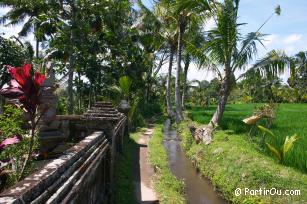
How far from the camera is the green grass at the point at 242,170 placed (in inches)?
244

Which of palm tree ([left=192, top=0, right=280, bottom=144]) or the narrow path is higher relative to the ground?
palm tree ([left=192, top=0, right=280, bottom=144])

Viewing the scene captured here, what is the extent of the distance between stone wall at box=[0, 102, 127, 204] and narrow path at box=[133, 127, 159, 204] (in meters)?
1.18

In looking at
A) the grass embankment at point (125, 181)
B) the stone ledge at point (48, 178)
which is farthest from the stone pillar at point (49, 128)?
the stone ledge at point (48, 178)

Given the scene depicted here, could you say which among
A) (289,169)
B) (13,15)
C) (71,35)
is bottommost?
(289,169)

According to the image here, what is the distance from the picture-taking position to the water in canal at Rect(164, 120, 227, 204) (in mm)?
7961

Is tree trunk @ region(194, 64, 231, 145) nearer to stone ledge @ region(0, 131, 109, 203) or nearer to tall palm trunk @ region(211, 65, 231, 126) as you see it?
tall palm trunk @ region(211, 65, 231, 126)

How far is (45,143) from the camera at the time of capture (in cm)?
634

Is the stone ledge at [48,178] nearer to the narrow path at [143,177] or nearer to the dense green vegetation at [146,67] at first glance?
the dense green vegetation at [146,67]

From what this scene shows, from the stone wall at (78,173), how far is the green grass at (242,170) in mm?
2636

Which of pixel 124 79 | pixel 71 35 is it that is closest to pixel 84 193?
pixel 71 35

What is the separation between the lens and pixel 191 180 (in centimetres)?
947

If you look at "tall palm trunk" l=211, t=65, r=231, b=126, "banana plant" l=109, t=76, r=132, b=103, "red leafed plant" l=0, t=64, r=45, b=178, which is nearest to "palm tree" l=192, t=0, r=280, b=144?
"tall palm trunk" l=211, t=65, r=231, b=126

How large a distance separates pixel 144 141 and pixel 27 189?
1212cm

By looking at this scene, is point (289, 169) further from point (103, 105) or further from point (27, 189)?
point (27, 189)
